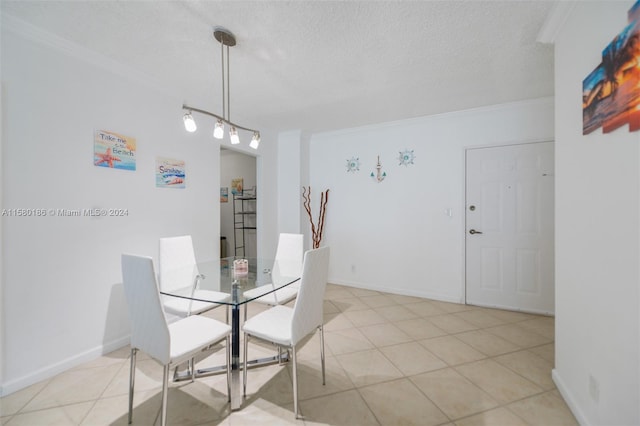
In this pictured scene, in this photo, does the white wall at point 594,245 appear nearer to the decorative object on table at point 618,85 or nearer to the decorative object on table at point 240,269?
the decorative object on table at point 618,85

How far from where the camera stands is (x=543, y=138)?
115 inches

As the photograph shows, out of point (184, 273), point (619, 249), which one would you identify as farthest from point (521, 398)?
point (184, 273)

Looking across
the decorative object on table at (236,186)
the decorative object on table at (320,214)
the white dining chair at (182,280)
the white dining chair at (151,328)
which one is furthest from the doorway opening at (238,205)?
the white dining chair at (151,328)

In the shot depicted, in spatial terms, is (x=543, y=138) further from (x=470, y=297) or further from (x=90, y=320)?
(x=90, y=320)

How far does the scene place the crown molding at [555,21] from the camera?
153 centimetres

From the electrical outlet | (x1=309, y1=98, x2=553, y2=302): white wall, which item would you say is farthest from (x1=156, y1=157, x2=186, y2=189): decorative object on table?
the electrical outlet

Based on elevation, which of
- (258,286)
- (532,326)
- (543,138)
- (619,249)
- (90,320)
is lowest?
(532,326)

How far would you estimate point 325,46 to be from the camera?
6.47ft

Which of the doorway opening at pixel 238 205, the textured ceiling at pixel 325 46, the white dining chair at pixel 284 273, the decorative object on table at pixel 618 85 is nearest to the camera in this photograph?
the decorative object on table at pixel 618 85

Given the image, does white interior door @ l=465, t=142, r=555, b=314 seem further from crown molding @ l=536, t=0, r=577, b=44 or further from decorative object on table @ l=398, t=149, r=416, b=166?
crown molding @ l=536, t=0, r=577, b=44

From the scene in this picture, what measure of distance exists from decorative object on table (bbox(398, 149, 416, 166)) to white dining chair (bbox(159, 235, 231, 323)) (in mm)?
2882

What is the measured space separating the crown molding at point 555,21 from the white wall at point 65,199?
313 centimetres

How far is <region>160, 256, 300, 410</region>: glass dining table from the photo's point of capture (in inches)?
60.3

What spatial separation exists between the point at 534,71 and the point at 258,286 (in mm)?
3012
